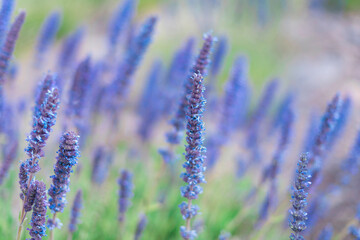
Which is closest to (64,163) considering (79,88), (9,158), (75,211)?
(75,211)

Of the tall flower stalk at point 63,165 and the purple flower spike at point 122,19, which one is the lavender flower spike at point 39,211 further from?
the purple flower spike at point 122,19

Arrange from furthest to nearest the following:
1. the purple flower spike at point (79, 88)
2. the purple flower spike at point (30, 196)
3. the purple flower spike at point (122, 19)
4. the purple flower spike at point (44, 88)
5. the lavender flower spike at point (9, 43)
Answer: the purple flower spike at point (122, 19) < the purple flower spike at point (79, 88) < the lavender flower spike at point (9, 43) < the purple flower spike at point (44, 88) < the purple flower spike at point (30, 196)

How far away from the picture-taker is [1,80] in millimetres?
3043

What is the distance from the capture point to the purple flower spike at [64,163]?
2002 millimetres

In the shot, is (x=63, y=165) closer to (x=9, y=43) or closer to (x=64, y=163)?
(x=64, y=163)

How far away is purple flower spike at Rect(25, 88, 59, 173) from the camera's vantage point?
1.99 metres

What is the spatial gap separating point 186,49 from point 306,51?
409 inches

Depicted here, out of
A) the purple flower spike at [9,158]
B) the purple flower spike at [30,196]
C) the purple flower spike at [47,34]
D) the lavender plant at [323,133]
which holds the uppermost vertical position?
the purple flower spike at [47,34]

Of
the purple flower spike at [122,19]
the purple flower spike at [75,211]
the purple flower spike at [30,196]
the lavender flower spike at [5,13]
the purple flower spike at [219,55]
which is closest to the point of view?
the purple flower spike at [30,196]

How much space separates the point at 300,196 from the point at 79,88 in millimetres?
2488

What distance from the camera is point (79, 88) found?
3846mm

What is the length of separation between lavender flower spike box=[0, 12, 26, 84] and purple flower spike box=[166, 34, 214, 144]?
1234mm

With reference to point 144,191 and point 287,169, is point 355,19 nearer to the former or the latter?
point 287,169

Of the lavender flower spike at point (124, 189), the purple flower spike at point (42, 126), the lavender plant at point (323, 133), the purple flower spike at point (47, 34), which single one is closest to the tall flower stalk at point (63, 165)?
the purple flower spike at point (42, 126)
